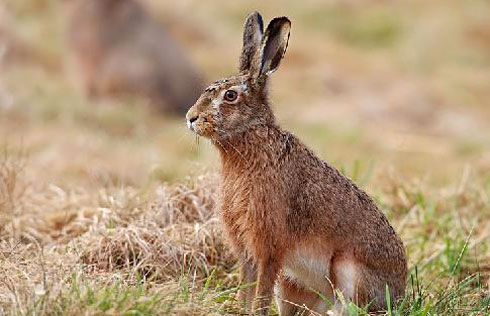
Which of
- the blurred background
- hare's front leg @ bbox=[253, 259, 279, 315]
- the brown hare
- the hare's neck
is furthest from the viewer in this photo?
the brown hare

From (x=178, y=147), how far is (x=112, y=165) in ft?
6.94

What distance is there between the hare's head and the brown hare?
1020 cm

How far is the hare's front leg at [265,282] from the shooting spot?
4680 millimetres

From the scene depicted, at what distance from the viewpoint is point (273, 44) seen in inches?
187

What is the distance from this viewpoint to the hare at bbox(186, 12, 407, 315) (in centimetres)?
470

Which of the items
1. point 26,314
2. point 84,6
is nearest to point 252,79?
point 26,314

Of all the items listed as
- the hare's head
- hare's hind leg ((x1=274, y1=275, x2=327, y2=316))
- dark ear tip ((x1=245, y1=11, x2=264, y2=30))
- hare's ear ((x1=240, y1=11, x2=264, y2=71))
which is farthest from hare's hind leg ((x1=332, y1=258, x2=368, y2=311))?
dark ear tip ((x1=245, y1=11, x2=264, y2=30))

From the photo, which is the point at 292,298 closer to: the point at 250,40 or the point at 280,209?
the point at 280,209

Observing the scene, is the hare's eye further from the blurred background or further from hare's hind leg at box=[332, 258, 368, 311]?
hare's hind leg at box=[332, 258, 368, 311]

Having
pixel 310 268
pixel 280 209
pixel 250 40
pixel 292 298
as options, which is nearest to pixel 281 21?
pixel 250 40

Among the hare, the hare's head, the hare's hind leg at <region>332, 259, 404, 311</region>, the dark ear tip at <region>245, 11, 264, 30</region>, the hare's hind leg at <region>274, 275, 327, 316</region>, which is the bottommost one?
the hare's hind leg at <region>274, 275, 327, 316</region>

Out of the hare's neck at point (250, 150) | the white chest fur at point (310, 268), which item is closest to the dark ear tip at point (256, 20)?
the hare's neck at point (250, 150)

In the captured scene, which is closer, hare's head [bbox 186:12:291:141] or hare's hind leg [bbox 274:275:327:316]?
hare's head [bbox 186:12:291:141]

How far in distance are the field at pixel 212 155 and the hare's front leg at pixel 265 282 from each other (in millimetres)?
146
